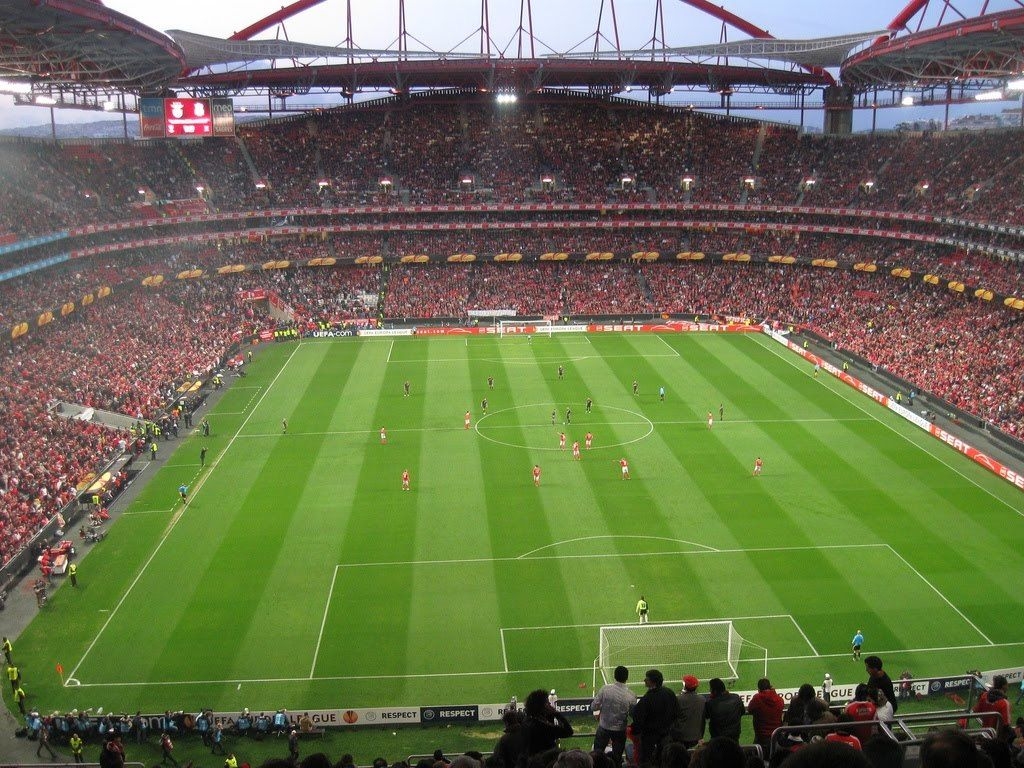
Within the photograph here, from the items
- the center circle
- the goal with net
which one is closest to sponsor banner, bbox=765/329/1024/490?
the center circle

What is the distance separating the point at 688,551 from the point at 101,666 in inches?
764

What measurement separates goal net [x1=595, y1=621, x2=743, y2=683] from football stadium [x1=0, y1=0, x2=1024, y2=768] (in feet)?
0.53

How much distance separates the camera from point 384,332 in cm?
7150

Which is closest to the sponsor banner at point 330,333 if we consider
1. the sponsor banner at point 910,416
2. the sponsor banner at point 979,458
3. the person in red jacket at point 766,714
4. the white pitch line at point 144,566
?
the white pitch line at point 144,566

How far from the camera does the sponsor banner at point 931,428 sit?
40125mm

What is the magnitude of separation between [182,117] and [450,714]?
54.0 m

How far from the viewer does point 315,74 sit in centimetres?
7775

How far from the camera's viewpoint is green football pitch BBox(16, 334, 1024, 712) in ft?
87.7

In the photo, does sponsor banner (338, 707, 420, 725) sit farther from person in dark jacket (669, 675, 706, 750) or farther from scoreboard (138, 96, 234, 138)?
scoreboard (138, 96, 234, 138)

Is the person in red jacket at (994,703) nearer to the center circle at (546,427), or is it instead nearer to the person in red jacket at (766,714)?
the person in red jacket at (766,714)

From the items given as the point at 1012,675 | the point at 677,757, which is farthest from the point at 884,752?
the point at 1012,675

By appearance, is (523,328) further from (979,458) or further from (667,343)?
(979,458)

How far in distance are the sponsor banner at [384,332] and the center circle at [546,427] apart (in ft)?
71.9

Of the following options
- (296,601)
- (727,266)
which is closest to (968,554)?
(296,601)
